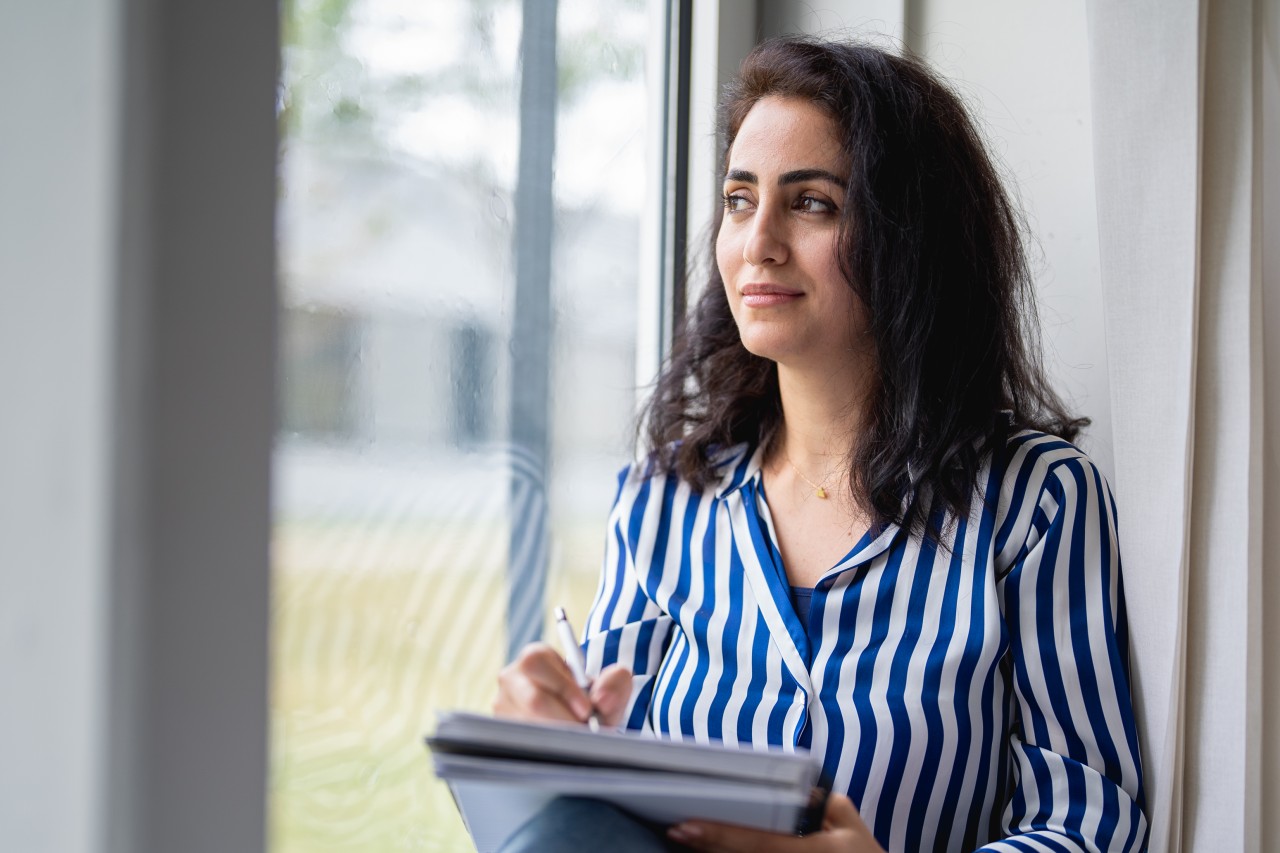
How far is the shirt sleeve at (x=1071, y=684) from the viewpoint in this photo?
40.0 inches

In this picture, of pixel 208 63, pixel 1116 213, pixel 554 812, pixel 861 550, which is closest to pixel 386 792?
pixel 554 812

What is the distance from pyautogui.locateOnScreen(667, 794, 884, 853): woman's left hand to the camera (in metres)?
0.78

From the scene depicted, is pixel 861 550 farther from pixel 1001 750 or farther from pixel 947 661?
pixel 1001 750

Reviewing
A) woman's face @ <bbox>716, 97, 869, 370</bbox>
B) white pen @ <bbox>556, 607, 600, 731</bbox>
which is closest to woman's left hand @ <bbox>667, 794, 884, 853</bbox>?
white pen @ <bbox>556, 607, 600, 731</bbox>

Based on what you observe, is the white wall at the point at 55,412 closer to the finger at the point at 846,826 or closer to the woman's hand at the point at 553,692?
the woman's hand at the point at 553,692

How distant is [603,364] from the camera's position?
1.48 meters

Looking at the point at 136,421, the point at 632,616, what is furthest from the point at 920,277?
the point at 136,421

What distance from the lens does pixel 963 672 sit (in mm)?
1057

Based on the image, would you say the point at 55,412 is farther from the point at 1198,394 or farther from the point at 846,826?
the point at 1198,394

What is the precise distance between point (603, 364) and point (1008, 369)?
54 centimetres

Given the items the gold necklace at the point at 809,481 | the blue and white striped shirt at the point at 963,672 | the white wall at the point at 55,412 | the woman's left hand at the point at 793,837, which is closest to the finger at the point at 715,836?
the woman's left hand at the point at 793,837

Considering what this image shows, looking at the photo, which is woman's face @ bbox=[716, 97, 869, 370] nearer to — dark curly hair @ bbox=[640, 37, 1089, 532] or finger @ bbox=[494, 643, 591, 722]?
dark curly hair @ bbox=[640, 37, 1089, 532]

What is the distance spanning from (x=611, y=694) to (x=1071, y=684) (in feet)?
1.53

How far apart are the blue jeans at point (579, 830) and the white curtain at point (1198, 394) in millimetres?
564
